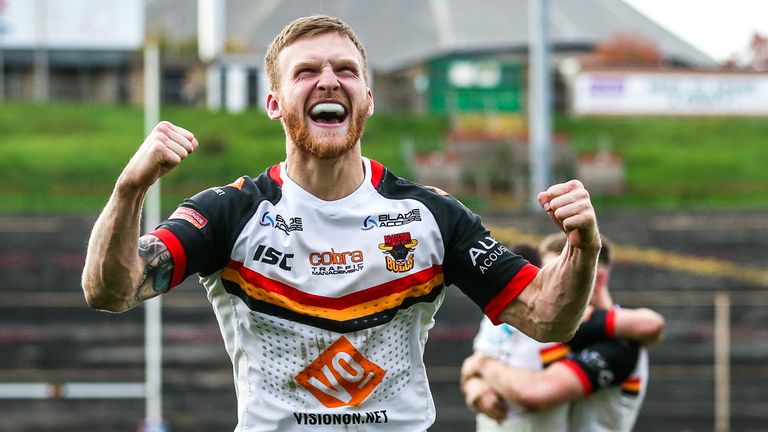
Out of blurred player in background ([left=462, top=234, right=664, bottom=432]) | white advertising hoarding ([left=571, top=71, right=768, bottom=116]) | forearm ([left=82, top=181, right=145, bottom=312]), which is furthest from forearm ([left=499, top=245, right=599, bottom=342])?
white advertising hoarding ([left=571, top=71, right=768, bottom=116])

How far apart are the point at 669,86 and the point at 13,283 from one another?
14794 millimetres

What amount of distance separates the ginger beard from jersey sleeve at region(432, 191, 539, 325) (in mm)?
299

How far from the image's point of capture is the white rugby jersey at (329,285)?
8.64 feet

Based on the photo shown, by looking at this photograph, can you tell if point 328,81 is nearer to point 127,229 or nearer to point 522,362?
point 127,229

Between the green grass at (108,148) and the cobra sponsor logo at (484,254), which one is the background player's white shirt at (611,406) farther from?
the green grass at (108,148)

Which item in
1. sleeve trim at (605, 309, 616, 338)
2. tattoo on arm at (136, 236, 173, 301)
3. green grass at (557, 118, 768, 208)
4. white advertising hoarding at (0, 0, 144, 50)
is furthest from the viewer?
white advertising hoarding at (0, 0, 144, 50)

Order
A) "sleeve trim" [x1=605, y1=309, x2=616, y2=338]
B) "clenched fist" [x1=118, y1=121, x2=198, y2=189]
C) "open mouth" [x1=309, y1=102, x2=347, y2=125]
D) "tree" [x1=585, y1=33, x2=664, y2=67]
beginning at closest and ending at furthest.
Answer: "clenched fist" [x1=118, y1=121, x2=198, y2=189] → "open mouth" [x1=309, y1=102, x2=347, y2=125] → "sleeve trim" [x1=605, y1=309, x2=616, y2=338] → "tree" [x1=585, y1=33, x2=664, y2=67]

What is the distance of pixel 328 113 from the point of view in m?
2.64

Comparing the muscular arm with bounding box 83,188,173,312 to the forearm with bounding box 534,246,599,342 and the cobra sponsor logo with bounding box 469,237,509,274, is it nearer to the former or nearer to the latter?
the cobra sponsor logo with bounding box 469,237,509,274

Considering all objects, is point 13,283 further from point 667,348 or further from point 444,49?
point 444,49

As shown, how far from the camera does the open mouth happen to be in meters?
2.61

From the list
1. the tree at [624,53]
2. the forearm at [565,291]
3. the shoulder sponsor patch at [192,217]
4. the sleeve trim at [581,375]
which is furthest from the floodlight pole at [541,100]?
the shoulder sponsor patch at [192,217]

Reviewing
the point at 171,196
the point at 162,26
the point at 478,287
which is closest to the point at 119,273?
the point at 478,287

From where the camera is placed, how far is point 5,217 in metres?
19.1
